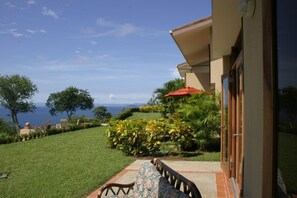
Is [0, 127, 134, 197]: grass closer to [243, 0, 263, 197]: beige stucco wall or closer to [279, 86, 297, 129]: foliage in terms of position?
[243, 0, 263, 197]: beige stucco wall

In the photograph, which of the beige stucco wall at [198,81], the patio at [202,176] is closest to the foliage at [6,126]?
the beige stucco wall at [198,81]

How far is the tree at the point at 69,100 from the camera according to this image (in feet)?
197

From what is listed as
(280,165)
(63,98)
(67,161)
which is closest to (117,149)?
(67,161)

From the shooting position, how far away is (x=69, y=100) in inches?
2360

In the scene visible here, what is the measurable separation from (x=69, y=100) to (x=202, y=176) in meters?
54.5

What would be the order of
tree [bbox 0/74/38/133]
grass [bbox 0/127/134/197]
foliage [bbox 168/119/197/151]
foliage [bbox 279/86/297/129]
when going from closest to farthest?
1. foliage [bbox 279/86/297/129]
2. grass [bbox 0/127/134/197]
3. foliage [bbox 168/119/197/151]
4. tree [bbox 0/74/38/133]

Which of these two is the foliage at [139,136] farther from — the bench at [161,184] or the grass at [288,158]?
the grass at [288,158]

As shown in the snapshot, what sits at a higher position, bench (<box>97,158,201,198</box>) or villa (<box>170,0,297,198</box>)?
villa (<box>170,0,297,198</box>)

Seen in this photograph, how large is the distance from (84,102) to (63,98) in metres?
4.09

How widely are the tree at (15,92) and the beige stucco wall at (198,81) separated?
37.4 meters

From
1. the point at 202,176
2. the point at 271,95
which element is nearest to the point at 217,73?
the point at 202,176

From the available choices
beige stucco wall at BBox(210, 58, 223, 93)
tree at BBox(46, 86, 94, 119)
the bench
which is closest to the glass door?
the bench

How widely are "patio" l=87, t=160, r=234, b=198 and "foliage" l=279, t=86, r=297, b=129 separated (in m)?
4.56

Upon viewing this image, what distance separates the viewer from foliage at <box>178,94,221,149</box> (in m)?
11.0
